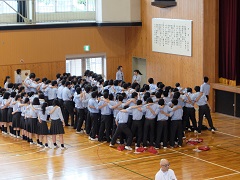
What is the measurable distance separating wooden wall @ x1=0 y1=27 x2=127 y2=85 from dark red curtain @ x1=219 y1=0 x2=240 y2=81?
6.43 metres

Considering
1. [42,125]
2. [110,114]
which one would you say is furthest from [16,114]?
[110,114]

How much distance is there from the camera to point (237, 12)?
2322 cm

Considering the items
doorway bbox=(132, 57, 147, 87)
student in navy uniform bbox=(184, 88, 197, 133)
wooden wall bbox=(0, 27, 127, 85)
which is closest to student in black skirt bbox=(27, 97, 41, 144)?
student in navy uniform bbox=(184, 88, 197, 133)

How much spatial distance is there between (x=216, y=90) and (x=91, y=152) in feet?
26.5

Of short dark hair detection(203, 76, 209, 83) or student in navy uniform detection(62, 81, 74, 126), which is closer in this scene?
student in navy uniform detection(62, 81, 74, 126)

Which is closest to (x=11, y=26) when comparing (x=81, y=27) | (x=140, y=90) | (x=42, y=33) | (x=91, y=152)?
(x=42, y=33)

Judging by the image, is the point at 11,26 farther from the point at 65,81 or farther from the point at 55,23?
the point at 65,81

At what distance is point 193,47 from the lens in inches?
960

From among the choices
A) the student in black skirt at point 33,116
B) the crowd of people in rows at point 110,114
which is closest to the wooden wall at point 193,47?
the crowd of people in rows at point 110,114

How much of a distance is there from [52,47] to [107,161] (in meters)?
11.1

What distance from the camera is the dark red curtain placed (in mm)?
23297

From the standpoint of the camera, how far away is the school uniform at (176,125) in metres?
18.0

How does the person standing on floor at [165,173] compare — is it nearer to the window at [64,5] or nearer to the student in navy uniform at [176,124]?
the student in navy uniform at [176,124]

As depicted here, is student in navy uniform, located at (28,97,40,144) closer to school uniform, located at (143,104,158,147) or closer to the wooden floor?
the wooden floor
